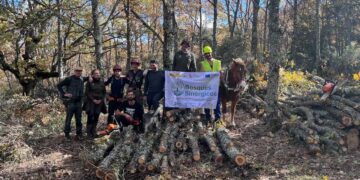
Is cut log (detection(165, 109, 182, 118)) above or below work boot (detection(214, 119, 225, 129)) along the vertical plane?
above

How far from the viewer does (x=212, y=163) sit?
25.6 feet

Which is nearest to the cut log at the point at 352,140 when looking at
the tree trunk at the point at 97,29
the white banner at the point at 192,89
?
the white banner at the point at 192,89

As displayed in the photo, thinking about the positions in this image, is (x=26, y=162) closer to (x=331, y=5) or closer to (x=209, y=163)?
(x=209, y=163)

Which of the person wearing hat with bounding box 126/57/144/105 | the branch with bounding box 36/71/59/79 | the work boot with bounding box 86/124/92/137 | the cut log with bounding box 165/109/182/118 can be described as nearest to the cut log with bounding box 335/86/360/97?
the cut log with bounding box 165/109/182/118

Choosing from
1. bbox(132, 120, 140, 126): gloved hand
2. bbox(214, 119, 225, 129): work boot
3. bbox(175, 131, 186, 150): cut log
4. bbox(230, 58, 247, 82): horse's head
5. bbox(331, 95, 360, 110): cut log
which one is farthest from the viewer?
bbox(230, 58, 247, 82): horse's head

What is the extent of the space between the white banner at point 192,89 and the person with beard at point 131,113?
83cm

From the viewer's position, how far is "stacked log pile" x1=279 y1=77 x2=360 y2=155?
867 cm

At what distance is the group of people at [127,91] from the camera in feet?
32.4

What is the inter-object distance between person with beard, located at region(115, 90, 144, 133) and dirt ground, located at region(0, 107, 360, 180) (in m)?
1.13

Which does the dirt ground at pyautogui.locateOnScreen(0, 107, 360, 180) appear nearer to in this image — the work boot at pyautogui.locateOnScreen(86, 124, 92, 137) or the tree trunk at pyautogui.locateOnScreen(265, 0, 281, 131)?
the work boot at pyautogui.locateOnScreen(86, 124, 92, 137)

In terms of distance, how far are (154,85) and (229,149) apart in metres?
3.11

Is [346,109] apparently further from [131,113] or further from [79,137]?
[79,137]

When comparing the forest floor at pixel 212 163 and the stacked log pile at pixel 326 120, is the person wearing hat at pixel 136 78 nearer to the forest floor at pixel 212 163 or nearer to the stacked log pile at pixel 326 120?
the forest floor at pixel 212 163

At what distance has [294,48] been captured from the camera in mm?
27625
